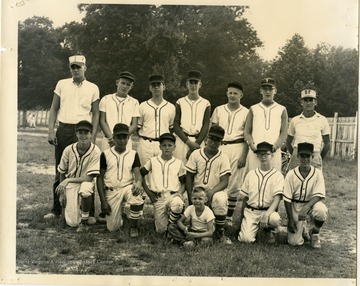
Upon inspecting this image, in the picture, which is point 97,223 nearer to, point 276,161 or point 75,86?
point 75,86

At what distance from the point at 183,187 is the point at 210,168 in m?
0.32

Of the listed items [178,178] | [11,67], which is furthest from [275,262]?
[11,67]

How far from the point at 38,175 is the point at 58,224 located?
0.53 meters

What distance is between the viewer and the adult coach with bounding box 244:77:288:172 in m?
4.21

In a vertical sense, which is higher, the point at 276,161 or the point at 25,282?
the point at 276,161

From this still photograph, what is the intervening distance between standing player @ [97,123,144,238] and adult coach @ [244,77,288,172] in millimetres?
1108

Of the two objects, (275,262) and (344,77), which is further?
(344,77)

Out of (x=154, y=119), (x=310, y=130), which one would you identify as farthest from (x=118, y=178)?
(x=310, y=130)

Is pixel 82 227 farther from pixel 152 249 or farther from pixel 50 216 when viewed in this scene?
pixel 152 249

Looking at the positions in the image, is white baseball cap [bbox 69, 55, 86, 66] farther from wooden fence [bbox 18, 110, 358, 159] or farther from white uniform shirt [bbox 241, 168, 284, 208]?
white uniform shirt [bbox 241, 168, 284, 208]

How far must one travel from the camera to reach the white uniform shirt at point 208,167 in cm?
413

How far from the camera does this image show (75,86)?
14.1 feet

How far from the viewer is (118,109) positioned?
4.27 m

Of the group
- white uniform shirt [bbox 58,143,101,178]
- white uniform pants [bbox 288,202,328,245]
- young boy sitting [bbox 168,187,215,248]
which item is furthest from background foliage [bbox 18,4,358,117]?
young boy sitting [bbox 168,187,215,248]
